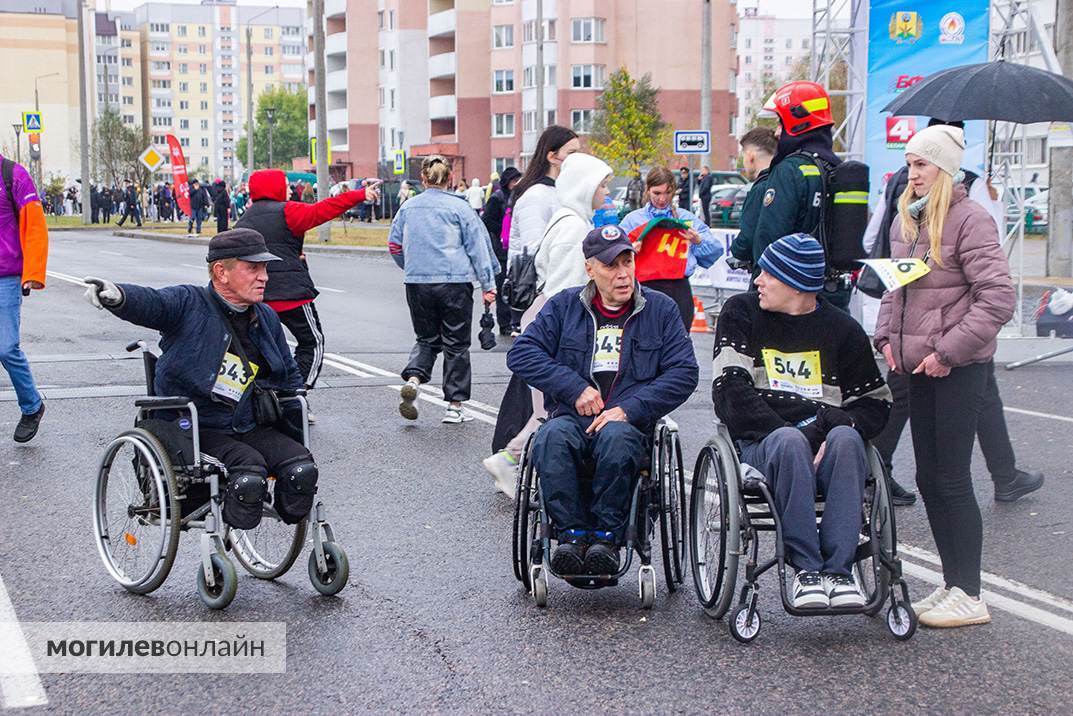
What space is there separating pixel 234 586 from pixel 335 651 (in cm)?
62

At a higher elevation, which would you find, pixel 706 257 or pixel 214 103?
pixel 214 103

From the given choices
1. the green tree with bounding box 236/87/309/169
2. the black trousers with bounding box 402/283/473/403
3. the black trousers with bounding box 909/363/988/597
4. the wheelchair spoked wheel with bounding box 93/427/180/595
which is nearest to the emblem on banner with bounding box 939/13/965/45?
the black trousers with bounding box 402/283/473/403

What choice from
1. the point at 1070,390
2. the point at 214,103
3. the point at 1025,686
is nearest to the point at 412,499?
the point at 1025,686

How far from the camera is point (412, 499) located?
7.60 metres

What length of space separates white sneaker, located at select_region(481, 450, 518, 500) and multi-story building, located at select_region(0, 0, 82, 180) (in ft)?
405

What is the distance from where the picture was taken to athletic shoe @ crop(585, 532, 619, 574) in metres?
5.42

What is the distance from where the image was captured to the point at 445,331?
10023mm

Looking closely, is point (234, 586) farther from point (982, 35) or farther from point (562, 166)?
point (982, 35)

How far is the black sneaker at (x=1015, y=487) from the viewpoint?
745 centimetres

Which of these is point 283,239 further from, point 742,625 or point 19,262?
point 742,625

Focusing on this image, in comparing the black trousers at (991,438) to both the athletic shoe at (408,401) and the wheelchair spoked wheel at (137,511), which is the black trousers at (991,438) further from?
the wheelchair spoked wheel at (137,511)

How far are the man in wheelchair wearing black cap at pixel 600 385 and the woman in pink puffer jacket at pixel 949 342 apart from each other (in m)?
0.95

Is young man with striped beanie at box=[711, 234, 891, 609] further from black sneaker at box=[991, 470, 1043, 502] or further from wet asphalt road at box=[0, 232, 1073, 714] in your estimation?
black sneaker at box=[991, 470, 1043, 502]

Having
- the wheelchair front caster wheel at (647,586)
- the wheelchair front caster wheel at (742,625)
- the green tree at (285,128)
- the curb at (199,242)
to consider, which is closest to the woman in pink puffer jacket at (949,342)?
the wheelchair front caster wheel at (742,625)
